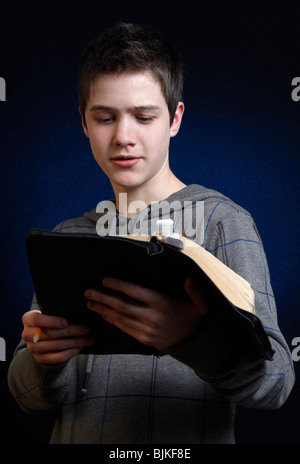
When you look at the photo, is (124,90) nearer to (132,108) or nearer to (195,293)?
(132,108)

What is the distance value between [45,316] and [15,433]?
127 cm

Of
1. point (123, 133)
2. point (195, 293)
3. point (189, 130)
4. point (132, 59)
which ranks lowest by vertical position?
point (195, 293)

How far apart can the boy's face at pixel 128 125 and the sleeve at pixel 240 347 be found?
0.17 meters

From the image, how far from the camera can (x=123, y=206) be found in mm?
1033

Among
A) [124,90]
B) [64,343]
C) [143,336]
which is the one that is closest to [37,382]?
[64,343]

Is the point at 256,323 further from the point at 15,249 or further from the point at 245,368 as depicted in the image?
the point at 15,249

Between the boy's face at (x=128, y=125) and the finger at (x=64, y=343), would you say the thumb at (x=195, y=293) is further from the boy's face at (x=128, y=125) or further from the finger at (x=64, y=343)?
the boy's face at (x=128, y=125)

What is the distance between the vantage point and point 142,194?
1007 mm

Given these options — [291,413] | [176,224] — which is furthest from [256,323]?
[291,413]

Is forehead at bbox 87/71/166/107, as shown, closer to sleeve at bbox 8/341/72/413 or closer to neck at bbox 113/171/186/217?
neck at bbox 113/171/186/217

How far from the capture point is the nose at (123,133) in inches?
35.8

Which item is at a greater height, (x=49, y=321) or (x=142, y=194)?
(x=142, y=194)

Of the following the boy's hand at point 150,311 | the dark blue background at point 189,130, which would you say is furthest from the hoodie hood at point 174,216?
the dark blue background at point 189,130

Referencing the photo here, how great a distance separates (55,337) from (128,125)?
1.27 ft
